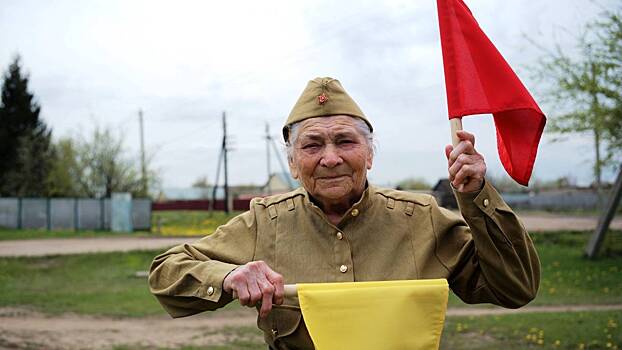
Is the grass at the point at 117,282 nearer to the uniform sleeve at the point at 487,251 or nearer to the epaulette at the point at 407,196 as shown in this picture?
the epaulette at the point at 407,196

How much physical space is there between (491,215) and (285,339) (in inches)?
41.4

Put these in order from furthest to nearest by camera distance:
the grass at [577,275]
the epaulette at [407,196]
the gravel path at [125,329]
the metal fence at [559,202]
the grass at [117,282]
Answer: the metal fence at [559,202] → the grass at [577,275] → the grass at [117,282] → the gravel path at [125,329] → the epaulette at [407,196]

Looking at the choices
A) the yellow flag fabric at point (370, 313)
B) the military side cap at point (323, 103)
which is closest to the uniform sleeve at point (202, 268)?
the yellow flag fabric at point (370, 313)

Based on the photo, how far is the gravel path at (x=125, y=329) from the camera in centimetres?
960

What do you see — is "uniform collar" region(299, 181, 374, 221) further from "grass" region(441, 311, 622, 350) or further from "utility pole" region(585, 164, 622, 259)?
"utility pole" region(585, 164, 622, 259)

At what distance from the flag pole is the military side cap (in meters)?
0.53

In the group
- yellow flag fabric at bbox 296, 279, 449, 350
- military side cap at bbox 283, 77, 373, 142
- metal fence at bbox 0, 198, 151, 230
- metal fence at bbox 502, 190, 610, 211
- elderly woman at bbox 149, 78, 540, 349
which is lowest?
metal fence at bbox 502, 190, 610, 211

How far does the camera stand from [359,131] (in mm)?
2928

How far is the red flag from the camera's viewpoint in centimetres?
259

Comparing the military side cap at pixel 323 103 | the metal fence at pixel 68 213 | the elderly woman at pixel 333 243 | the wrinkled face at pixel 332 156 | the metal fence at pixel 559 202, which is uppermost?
the military side cap at pixel 323 103

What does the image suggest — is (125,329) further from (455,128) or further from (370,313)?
(455,128)

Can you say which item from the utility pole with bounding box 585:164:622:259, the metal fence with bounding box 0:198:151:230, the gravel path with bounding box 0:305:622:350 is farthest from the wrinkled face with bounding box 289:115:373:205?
the metal fence with bounding box 0:198:151:230

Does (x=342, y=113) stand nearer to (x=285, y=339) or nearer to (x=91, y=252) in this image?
(x=285, y=339)

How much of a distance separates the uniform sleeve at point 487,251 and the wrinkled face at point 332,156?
0.42 meters
